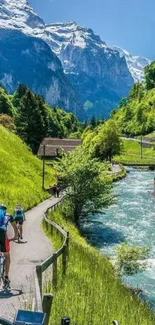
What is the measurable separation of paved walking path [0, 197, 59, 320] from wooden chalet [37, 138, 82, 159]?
8283 cm

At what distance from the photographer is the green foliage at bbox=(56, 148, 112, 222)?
48781mm

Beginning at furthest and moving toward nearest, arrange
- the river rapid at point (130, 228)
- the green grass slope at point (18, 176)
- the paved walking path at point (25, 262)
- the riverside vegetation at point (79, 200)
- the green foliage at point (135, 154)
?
the green foliage at point (135, 154) → the green grass slope at point (18, 176) → the river rapid at point (130, 228) → the riverside vegetation at point (79, 200) → the paved walking path at point (25, 262)

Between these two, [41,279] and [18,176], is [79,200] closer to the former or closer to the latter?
[18,176]

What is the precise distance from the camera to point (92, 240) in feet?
141

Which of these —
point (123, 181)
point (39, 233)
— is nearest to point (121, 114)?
point (123, 181)

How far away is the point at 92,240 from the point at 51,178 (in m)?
30.9

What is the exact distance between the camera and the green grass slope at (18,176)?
49741 millimetres

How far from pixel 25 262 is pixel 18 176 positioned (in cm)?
3513

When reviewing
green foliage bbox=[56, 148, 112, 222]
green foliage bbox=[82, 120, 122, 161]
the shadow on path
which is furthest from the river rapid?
green foliage bbox=[82, 120, 122, 161]

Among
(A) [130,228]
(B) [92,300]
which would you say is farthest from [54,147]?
(B) [92,300]

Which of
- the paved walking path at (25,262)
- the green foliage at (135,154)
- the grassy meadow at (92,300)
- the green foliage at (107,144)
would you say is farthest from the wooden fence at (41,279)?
the green foliage at (135,154)

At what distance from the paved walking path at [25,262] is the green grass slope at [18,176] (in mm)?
7029

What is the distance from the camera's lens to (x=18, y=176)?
58.3 meters

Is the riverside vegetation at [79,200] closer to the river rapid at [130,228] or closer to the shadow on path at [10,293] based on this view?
the shadow on path at [10,293]
